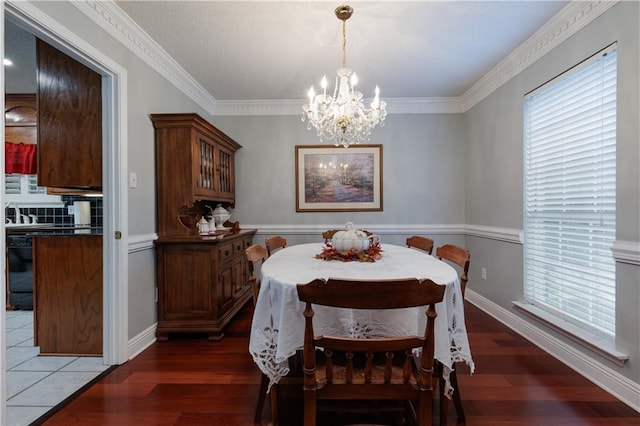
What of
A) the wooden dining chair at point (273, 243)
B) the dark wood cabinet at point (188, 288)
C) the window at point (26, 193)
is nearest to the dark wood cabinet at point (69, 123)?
the dark wood cabinet at point (188, 288)

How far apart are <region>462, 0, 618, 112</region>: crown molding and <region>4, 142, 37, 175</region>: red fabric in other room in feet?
17.0

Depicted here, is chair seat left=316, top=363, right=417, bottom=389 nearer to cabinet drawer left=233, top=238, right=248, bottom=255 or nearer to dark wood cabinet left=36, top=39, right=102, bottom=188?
cabinet drawer left=233, top=238, right=248, bottom=255

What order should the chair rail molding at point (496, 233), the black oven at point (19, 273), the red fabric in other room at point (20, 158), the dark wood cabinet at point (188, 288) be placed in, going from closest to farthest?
the dark wood cabinet at point (188, 288) → the chair rail molding at point (496, 233) → the black oven at point (19, 273) → the red fabric in other room at point (20, 158)

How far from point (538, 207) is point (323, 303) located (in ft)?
7.65

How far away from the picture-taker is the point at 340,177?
388cm

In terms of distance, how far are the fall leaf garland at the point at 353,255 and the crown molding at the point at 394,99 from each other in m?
2.04

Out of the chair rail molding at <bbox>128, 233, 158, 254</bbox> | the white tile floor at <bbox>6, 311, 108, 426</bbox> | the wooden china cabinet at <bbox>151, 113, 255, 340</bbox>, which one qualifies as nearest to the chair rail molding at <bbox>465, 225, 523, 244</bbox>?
the wooden china cabinet at <bbox>151, 113, 255, 340</bbox>

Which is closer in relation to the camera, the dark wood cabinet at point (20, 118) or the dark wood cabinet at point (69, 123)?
the dark wood cabinet at point (69, 123)

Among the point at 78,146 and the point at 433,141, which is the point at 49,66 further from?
the point at 433,141

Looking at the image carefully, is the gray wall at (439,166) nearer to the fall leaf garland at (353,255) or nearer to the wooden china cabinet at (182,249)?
→ the wooden china cabinet at (182,249)

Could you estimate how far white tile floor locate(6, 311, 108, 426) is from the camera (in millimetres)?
1702

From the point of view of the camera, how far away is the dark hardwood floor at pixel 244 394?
164 cm

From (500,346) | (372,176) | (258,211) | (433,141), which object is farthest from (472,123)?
(258,211)

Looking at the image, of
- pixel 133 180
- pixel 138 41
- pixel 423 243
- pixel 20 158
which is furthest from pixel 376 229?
pixel 20 158
